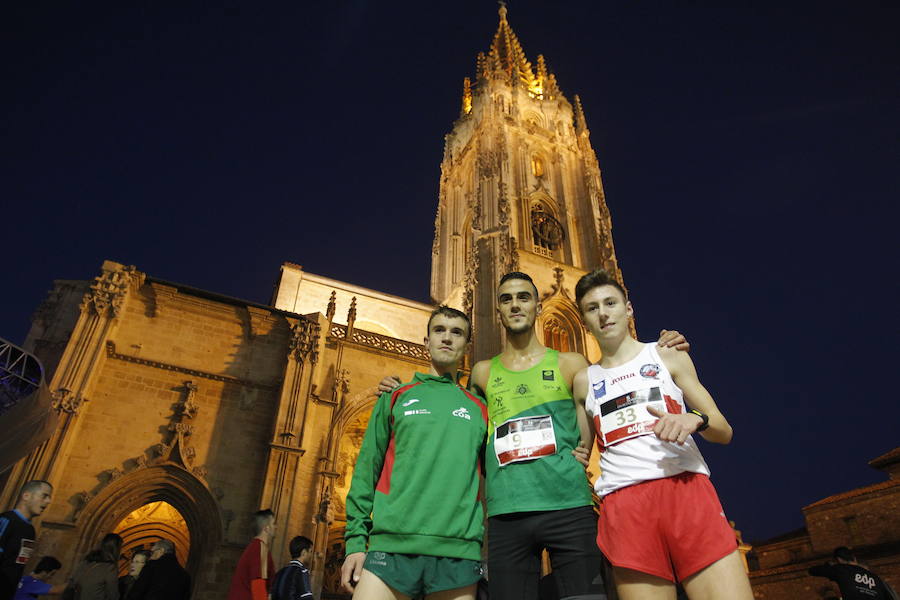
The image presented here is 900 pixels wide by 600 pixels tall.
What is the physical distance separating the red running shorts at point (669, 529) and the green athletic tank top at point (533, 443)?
28cm

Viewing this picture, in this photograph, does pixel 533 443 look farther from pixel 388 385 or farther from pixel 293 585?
pixel 293 585

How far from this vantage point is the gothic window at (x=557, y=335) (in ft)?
66.4

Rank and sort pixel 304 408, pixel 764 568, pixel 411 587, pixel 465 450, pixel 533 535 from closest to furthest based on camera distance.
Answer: pixel 411 587 → pixel 533 535 → pixel 465 450 → pixel 304 408 → pixel 764 568

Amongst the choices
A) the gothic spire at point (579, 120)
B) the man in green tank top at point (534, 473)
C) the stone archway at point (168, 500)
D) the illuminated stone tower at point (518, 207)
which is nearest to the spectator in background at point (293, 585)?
the man in green tank top at point (534, 473)

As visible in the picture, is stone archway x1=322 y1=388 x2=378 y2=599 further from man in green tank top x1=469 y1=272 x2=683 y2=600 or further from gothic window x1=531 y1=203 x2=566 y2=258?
gothic window x1=531 y1=203 x2=566 y2=258

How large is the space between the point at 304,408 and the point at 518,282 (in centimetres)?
1165

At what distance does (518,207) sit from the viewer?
23875 mm

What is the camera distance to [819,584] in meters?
18.0

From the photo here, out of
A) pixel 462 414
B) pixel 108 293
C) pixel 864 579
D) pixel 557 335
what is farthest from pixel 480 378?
pixel 557 335

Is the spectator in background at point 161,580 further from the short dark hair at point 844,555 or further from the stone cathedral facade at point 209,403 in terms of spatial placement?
the short dark hair at point 844,555

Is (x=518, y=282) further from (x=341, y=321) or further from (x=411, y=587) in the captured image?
(x=341, y=321)

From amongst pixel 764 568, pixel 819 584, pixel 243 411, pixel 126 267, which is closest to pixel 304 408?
pixel 243 411

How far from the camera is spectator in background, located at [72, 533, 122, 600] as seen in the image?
5727 mm

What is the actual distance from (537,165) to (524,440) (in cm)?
2628
